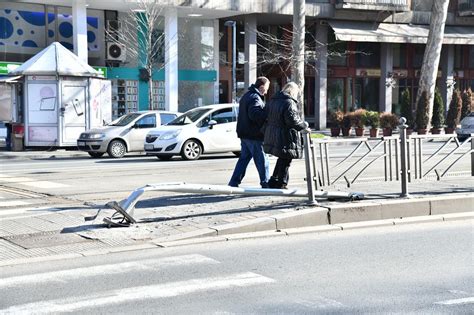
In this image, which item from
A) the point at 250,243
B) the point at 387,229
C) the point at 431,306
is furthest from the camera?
the point at 387,229

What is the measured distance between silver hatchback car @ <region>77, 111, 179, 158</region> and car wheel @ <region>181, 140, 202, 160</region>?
8.00 feet

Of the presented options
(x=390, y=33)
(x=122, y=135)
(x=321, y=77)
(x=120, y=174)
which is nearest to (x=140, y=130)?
(x=122, y=135)

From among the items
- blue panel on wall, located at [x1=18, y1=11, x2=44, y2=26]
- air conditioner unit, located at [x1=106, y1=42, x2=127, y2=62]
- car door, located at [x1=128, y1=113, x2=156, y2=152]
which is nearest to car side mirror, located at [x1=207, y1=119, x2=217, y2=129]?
car door, located at [x1=128, y1=113, x2=156, y2=152]

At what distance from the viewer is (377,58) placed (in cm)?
4041

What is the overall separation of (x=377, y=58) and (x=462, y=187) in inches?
1186

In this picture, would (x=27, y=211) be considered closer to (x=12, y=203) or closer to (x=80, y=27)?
(x=12, y=203)

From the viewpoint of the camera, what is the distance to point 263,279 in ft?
20.9

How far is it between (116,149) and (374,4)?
65.1 ft

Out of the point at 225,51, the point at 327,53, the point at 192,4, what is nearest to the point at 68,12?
the point at 192,4

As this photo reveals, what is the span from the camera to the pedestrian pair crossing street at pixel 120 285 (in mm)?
5555

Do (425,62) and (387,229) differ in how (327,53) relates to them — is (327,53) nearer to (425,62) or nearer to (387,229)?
(425,62)

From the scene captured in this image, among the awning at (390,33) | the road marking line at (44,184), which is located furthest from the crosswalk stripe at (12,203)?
the awning at (390,33)

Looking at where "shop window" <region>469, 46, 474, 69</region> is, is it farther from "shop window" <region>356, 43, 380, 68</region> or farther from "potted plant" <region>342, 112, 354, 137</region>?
"potted plant" <region>342, 112, 354, 137</region>

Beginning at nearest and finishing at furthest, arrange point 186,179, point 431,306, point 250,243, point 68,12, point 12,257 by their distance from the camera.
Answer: point 431,306 → point 12,257 → point 250,243 → point 186,179 → point 68,12
